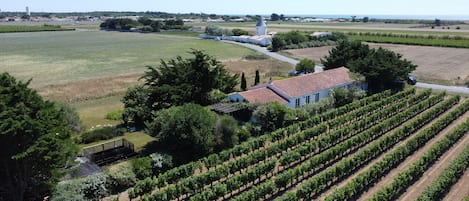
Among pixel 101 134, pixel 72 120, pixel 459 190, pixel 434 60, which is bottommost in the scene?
pixel 459 190

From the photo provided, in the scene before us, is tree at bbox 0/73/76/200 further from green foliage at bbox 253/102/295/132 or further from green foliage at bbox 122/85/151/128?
green foliage at bbox 253/102/295/132

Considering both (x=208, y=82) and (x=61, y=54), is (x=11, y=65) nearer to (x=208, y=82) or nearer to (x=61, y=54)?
(x=61, y=54)

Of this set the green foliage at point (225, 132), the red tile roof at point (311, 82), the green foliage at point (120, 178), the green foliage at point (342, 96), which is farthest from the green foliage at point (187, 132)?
the green foliage at point (342, 96)

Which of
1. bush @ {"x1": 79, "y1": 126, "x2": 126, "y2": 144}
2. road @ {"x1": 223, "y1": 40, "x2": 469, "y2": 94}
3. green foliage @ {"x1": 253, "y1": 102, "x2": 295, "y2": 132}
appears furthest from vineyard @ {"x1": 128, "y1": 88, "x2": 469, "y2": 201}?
road @ {"x1": 223, "y1": 40, "x2": 469, "y2": 94}

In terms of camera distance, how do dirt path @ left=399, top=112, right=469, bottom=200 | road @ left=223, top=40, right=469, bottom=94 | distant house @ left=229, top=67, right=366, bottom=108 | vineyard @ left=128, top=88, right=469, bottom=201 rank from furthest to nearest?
1. road @ left=223, top=40, right=469, bottom=94
2. distant house @ left=229, top=67, right=366, bottom=108
3. dirt path @ left=399, top=112, right=469, bottom=200
4. vineyard @ left=128, top=88, right=469, bottom=201

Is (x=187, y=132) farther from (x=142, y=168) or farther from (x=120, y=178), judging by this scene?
(x=120, y=178)

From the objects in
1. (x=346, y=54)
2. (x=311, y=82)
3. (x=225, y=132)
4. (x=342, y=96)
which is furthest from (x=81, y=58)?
(x=225, y=132)
